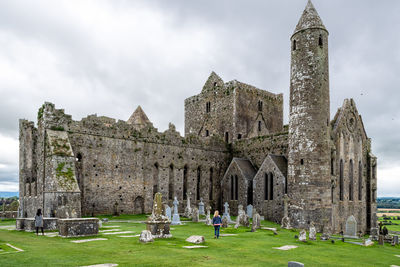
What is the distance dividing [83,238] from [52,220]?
4.20 m

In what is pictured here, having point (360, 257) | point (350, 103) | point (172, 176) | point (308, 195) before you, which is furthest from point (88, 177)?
point (350, 103)

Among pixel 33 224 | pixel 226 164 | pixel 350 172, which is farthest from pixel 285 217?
pixel 33 224

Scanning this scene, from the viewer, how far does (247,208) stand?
3272 centimetres

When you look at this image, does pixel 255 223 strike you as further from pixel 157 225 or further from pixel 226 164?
pixel 226 164

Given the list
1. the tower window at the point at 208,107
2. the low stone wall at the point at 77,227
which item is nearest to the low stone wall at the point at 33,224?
the low stone wall at the point at 77,227

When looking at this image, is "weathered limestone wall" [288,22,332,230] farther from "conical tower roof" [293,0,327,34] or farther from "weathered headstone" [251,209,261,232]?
"weathered headstone" [251,209,261,232]

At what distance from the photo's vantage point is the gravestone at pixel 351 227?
3074cm

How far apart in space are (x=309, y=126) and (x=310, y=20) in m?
8.36

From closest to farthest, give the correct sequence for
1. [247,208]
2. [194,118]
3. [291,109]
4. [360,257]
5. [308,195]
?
[360,257], [308,195], [291,109], [247,208], [194,118]

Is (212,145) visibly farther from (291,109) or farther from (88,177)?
(88,177)

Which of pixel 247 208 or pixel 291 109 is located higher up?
pixel 291 109

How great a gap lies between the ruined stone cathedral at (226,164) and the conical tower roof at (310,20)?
8cm

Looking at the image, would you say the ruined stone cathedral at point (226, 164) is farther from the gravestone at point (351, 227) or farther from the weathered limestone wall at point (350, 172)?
Result: the gravestone at point (351, 227)

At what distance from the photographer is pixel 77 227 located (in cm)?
1695
